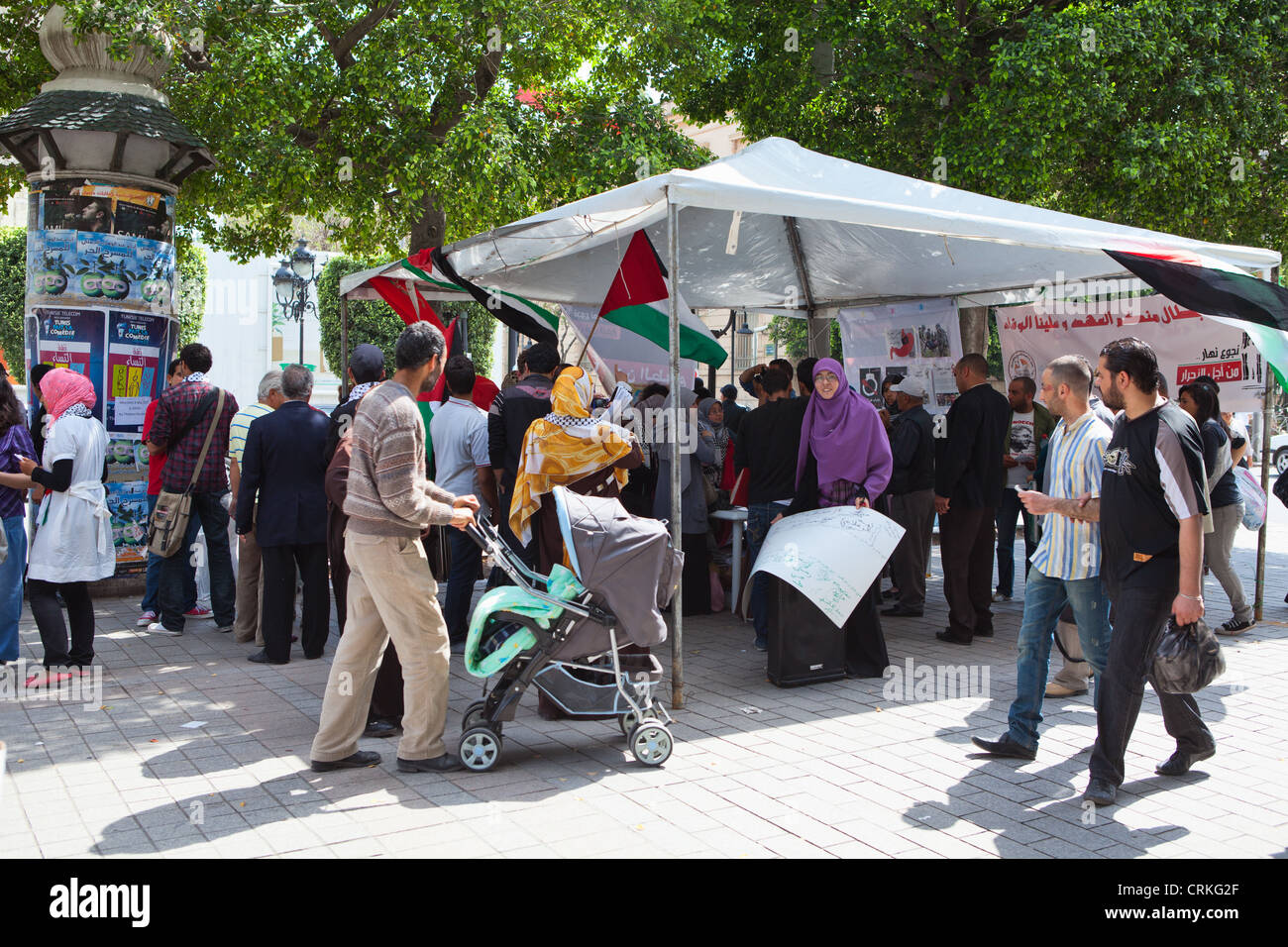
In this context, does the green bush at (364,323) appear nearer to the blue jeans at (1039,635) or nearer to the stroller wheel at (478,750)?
the stroller wheel at (478,750)

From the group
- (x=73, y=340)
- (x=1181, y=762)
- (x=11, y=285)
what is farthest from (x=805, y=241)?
(x=11, y=285)

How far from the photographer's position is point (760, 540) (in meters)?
7.43

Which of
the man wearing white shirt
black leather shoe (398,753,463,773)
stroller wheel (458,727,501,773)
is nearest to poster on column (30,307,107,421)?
the man wearing white shirt

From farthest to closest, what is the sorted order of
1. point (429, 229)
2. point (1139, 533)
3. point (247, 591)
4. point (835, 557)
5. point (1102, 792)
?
point (429, 229) → point (247, 591) → point (835, 557) → point (1102, 792) → point (1139, 533)

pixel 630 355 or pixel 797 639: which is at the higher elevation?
pixel 630 355

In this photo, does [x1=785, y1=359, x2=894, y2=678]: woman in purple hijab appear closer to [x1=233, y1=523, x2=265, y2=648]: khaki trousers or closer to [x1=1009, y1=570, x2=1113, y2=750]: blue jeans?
[x1=1009, y1=570, x2=1113, y2=750]: blue jeans

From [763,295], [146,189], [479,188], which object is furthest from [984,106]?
[146,189]

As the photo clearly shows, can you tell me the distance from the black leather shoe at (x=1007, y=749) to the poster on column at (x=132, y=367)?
727cm

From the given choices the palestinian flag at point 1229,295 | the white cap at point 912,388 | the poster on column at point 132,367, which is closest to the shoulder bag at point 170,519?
the poster on column at point 132,367

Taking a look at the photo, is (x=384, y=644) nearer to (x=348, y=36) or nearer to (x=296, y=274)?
(x=348, y=36)

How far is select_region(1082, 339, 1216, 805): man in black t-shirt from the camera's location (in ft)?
13.3

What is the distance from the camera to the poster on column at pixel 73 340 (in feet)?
28.1

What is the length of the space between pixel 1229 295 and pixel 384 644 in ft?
15.5

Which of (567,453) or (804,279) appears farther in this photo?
(804,279)
